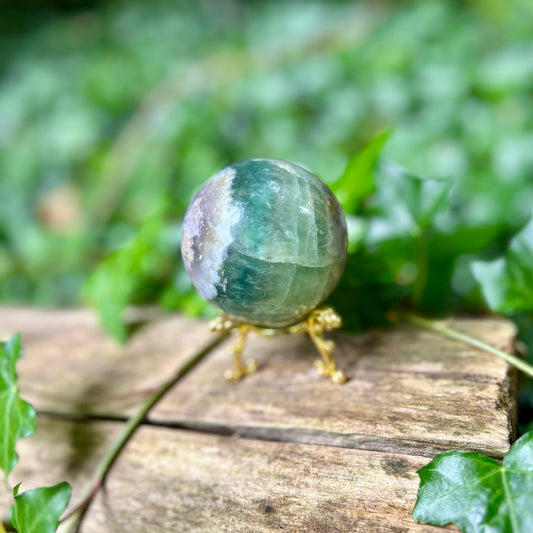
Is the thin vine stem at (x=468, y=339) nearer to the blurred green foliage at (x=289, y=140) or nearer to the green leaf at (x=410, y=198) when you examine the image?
the blurred green foliage at (x=289, y=140)

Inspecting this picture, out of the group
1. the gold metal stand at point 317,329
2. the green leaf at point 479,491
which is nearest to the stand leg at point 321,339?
the gold metal stand at point 317,329

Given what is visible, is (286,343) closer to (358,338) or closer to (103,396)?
(358,338)

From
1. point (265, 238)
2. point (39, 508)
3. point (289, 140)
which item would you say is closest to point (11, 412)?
point (39, 508)

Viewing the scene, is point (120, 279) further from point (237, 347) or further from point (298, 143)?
point (298, 143)

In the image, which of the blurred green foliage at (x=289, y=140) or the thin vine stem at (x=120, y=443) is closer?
the thin vine stem at (x=120, y=443)

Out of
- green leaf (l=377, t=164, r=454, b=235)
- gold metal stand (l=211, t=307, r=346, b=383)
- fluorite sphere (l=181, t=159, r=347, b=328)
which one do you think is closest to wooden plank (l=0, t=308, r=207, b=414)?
gold metal stand (l=211, t=307, r=346, b=383)

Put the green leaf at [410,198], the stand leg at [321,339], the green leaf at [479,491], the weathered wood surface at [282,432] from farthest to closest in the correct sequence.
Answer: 1. the green leaf at [410,198]
2. the stand leg at [321,339]
3. the weathered wood surface at [282,432]
4. the green leaf at [479,491]

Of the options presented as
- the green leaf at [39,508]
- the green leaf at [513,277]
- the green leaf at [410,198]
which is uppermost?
the green leaf at [410,198]

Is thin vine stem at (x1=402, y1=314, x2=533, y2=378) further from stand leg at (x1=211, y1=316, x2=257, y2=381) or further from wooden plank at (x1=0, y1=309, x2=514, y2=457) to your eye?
stand leg at (x1=211, y1=316, x2=257, y2=381)
